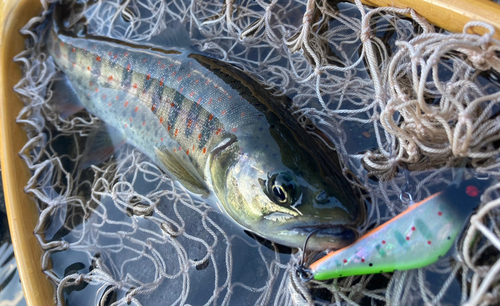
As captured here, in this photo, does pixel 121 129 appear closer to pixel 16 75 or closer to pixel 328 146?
pixel 16 75

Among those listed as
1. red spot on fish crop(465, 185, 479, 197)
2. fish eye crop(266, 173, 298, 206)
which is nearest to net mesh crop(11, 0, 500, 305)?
red spot on fish crop(465, 185, 479, 197)

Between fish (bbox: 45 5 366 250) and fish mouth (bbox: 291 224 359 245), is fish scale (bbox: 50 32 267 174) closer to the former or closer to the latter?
fish (bbox: 45 5 366 250)

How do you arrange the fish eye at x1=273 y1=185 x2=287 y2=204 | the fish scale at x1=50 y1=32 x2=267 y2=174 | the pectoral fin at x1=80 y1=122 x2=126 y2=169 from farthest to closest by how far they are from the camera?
the pectoral fin at x1=80 y1=122 x2=126 y2=169 < the fish scale at x1=50 y1=32 x2=267 y2=174 < the fish eye at x1=273 y1=185 x2=287 y2=204

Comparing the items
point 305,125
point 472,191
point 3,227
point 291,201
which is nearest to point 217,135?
point 305,125

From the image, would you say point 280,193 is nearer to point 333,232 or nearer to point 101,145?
point 333,232

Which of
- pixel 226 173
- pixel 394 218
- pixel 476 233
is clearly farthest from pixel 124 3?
pixel 476 233

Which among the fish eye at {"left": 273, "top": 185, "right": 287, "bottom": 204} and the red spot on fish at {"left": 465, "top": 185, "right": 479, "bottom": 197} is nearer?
the red spot on fish at {"left": 465, "top": 185, "right": 479, "bottom": 197}
